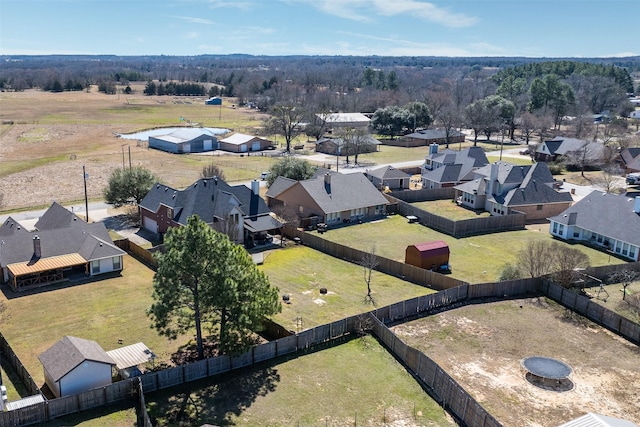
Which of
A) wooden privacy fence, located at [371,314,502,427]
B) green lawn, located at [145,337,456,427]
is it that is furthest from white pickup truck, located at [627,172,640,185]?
green lawn, located at [145,337,456,427]

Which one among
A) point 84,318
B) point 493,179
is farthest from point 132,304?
point 493,179

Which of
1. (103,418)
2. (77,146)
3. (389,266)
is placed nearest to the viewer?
(103,418)

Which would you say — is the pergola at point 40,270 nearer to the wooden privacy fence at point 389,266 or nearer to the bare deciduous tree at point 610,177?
the wooden privacy fence at point 389,266

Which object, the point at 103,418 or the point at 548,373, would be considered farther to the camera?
the point at 548,373

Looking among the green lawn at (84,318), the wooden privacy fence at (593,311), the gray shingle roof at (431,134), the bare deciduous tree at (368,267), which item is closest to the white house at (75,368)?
the green lawn at (84,318)

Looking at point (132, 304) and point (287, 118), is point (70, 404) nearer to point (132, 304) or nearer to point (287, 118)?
point (132, 304)

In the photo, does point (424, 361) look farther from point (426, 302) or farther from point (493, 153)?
point (493, 153)

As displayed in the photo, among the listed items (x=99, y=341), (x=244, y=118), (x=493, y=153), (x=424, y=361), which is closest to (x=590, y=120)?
(x=493, y=153)
